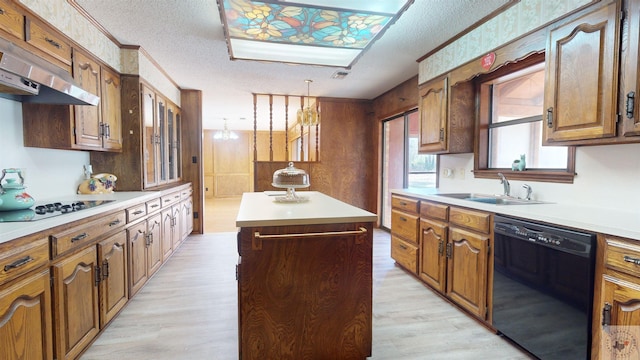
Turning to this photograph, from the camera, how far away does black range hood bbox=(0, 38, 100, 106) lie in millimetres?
1444

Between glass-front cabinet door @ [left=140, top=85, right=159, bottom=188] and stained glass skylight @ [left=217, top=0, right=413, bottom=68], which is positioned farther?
glass-front cabinet door @ [left=140, top=85, right=159, bottom=188]

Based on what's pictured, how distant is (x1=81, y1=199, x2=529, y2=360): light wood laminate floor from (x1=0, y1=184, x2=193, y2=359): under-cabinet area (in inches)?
7.0

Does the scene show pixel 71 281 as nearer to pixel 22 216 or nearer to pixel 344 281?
pixel 22 216

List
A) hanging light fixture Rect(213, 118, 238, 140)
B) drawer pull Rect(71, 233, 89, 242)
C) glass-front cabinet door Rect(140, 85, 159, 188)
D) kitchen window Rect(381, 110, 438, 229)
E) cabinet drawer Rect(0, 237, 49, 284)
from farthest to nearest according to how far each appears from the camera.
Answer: hanging light fixture Rect(213, 118, 238, 140), kitchen window Rect(381, 110, 438, 229), glass-front cabinet door Rect(140, 85, 159, 188), drawer pull Rect(71, 233, 89, 242), cabinet drawer Rect(0, 237, 49, 284)

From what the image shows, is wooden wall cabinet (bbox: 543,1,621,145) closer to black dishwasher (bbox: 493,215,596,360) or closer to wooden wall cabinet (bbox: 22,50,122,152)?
black dishwasher (bbox: 493,215,596,360)

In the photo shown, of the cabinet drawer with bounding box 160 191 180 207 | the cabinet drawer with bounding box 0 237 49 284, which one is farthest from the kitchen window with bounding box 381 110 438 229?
the cabinet drawer with bounding box 0 237 49 284

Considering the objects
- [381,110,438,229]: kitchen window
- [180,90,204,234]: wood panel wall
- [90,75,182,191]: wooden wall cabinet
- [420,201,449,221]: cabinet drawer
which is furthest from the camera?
[180,90,204,234]: wood panel wall

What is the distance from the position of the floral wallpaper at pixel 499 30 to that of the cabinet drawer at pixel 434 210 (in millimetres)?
1320

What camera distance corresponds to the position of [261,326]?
5.21 ft

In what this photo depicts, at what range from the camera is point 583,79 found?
1.75 m

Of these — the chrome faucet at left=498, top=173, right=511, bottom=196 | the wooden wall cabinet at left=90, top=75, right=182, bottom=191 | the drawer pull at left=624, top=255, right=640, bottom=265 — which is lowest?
the drawer pull at left=624, top=255, right=640, bottom=265

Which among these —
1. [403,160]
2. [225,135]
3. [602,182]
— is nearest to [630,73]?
[602,182]

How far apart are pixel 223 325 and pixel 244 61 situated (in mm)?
2706

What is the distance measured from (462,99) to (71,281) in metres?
3.31
